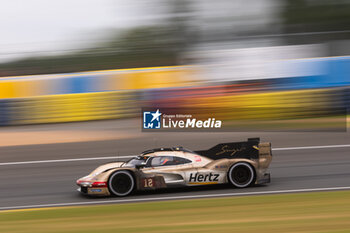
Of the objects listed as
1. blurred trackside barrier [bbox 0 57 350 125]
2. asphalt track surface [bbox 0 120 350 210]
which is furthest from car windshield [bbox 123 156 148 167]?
blurred trackside barrier [bbox 0 57 350 125]

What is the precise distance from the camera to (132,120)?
16609mm

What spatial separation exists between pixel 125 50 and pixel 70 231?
47.7 ft

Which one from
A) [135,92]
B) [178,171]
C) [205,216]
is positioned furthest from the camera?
[135,92]

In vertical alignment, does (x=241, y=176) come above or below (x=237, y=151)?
below

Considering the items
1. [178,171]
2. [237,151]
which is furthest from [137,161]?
[237,151]

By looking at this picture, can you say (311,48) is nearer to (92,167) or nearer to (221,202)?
(92,167)

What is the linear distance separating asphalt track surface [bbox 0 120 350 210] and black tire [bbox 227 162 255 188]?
0.45ft

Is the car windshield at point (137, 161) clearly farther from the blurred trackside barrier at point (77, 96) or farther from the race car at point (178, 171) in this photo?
the blurred trackside barrier at point (77, 96)

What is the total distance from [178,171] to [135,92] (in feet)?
26.7

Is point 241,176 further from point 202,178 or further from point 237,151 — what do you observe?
point 202,178

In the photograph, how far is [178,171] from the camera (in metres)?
9.06

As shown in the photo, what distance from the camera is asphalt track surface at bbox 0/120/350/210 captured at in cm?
934

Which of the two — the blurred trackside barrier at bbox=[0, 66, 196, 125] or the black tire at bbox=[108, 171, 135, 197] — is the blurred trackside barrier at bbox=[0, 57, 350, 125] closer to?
the blurred trackside barrier at bbox=[0, 66, 196, 125]

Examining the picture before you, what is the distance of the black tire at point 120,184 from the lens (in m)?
9.05
